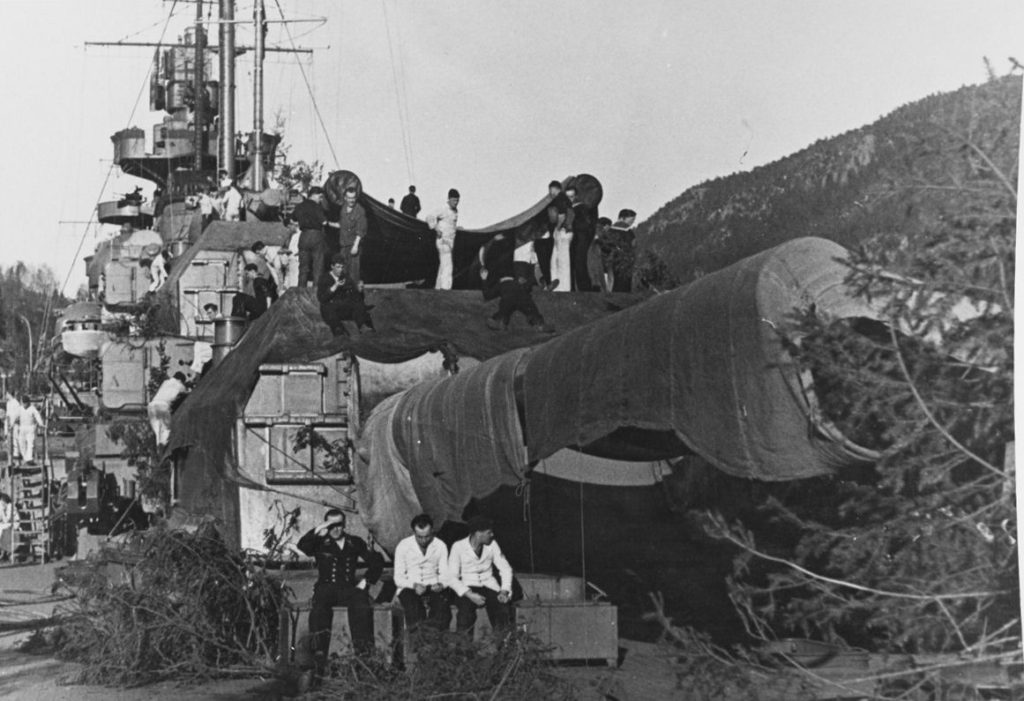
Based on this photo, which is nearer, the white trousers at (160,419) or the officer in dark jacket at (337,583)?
the officer in dark jacket at (337,583)

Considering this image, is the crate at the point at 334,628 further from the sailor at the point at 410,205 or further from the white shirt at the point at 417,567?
the sailor at the point at 410,205

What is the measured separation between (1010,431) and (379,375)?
12.7 metres

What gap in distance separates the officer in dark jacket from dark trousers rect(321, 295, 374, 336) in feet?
20.2

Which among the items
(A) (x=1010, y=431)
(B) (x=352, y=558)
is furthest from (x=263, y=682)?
(A) (x=1010, y=431)

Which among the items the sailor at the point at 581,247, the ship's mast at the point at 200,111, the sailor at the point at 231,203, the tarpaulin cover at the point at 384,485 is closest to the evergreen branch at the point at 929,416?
the tarpaulin cover at the point at 384,485

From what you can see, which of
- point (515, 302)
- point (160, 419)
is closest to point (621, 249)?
point (515, 302)

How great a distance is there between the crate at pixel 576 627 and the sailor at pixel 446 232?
1010 centimetres

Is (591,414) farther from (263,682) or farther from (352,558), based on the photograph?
(263,682)

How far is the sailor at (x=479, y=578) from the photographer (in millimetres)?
12312

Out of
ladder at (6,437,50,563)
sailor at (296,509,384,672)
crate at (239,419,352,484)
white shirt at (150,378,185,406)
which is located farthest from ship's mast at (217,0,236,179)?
sailor at (296,509,384,672)

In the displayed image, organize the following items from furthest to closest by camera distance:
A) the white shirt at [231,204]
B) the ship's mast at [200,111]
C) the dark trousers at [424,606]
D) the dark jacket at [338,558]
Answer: the ship's mast at [200,111] < the white shirt at [231,204] < the dark jacket at [338,558] < the dark trousers at [424,606]

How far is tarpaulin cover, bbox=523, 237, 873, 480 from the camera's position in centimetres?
800

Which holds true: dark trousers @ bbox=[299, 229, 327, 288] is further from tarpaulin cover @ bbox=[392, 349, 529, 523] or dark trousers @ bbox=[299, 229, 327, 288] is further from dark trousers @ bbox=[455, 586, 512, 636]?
dark trousers @ bbox=[455, 586, 512, 636]

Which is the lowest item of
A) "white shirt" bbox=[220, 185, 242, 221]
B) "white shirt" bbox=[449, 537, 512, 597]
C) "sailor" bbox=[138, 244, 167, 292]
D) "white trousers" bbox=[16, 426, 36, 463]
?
"white shirt" bbox=[449, 537, 512, 597]
